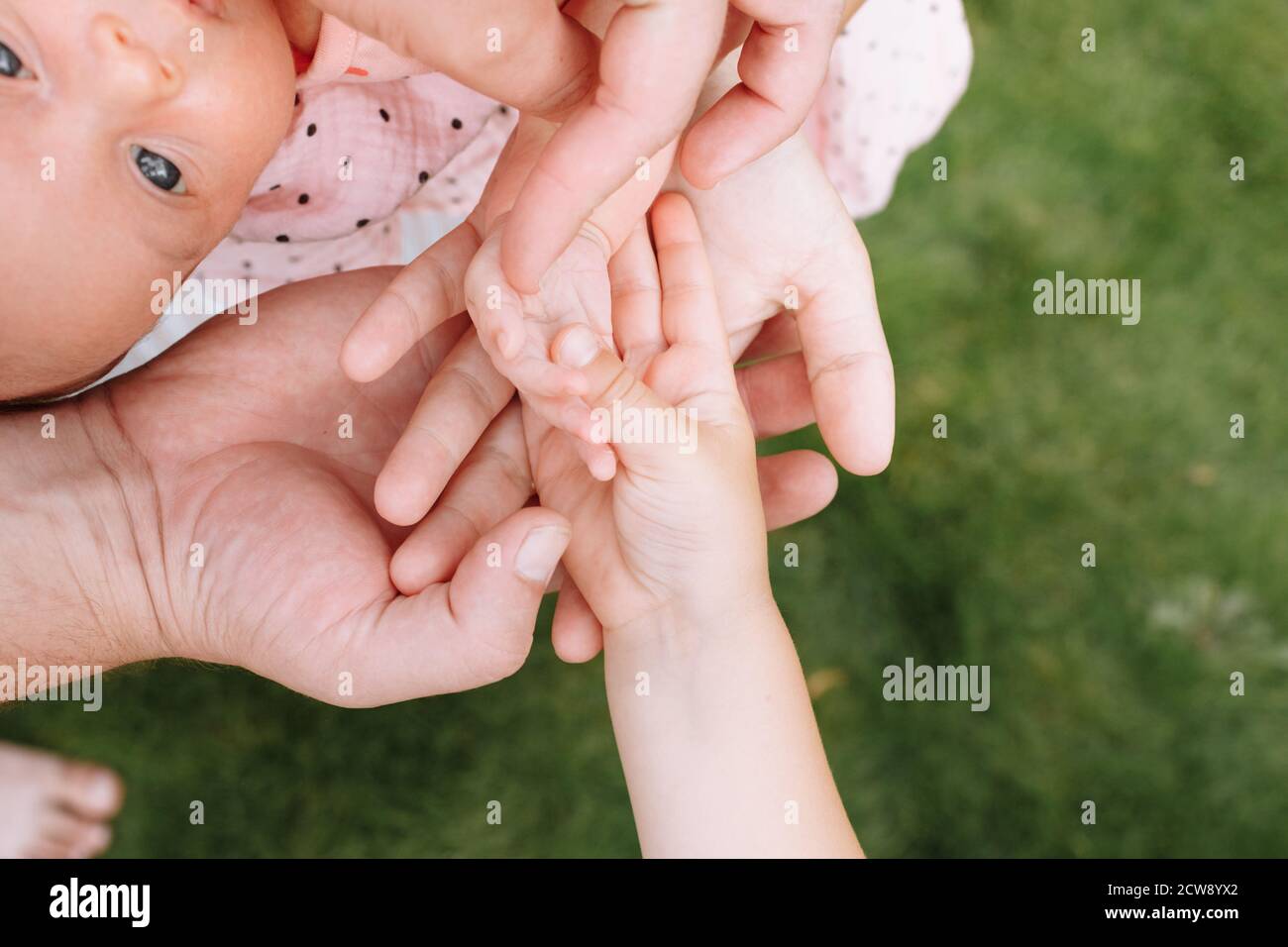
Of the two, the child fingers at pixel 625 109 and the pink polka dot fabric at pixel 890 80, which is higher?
the pink polka dot fabric at pixel 890 80

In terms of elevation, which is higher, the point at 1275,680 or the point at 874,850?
the point at 1275,680

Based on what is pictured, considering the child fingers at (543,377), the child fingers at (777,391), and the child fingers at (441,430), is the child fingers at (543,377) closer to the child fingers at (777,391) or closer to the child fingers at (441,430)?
the child fingers at (441,430)

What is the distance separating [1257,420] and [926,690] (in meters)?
0.88

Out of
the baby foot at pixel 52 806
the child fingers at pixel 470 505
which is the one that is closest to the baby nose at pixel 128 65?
the child fingers at pixel 470 505

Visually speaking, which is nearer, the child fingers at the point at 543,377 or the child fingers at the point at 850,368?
the child fingers at the point at 543,377

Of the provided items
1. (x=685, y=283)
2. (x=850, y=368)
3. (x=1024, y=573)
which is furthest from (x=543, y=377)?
(x=1024, y=573)

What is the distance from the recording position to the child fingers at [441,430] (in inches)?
46.8

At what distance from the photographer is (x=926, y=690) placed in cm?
201

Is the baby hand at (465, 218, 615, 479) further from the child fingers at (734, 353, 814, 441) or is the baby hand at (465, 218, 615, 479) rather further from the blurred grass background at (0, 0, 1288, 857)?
the blurred grass background at (0, 0, 1288, 857)

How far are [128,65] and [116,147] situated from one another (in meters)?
0.09

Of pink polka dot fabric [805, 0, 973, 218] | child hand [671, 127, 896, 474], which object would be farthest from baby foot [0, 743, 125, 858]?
pink polka dot fabric [805, 0, 973, 218]
